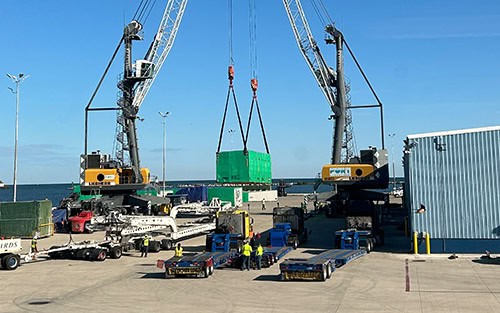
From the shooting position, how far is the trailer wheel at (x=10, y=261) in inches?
1224

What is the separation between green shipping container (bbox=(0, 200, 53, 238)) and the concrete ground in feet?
56.0

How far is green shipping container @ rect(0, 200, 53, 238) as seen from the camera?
50000mm

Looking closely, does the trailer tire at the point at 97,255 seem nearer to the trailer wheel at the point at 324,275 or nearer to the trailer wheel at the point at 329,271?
the trailer wheel at the point at 329,271

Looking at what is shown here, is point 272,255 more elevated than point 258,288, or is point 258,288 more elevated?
point 272,255

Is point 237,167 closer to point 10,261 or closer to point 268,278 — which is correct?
point 10,261

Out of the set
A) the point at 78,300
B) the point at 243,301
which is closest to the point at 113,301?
the point at 78,300

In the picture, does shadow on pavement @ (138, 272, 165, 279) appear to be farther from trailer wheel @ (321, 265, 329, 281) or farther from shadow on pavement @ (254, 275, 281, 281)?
trailer wheel @ (321, 265, 329, 281)

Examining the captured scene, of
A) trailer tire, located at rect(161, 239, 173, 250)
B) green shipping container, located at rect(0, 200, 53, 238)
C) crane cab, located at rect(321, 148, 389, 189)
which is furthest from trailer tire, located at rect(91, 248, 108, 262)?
crane cab, located at rect(321, 148, 389, 189)

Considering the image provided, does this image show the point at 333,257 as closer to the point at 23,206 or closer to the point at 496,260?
the point at 496,260

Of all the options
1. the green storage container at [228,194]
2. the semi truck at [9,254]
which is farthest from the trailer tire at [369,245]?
the green storage container at [228,194]

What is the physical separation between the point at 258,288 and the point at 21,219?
3326 centimetres

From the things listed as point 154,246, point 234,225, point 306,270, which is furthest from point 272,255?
point 154,246

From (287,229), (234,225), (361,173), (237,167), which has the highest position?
(237,167)

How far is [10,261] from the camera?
31266mm
